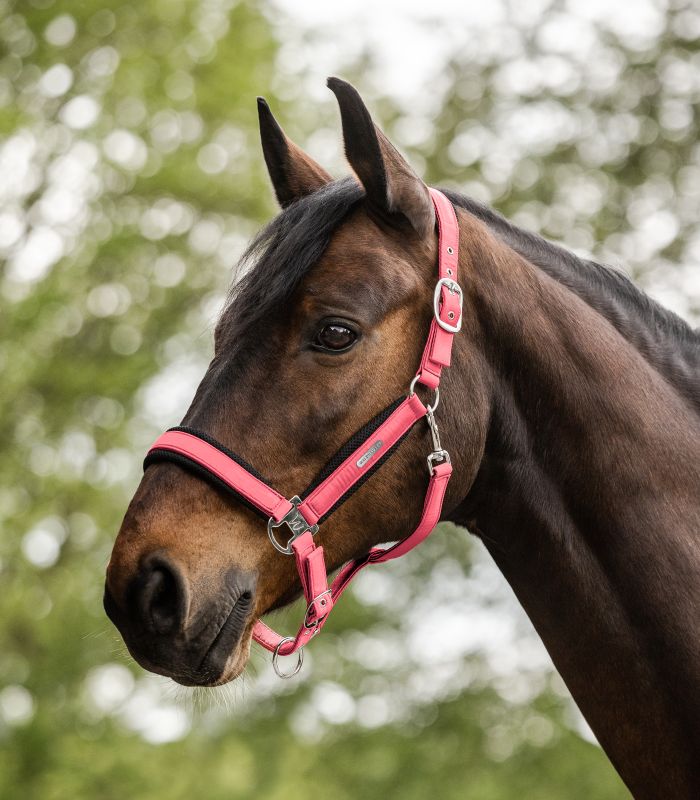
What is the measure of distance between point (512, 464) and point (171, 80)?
34.3 ft

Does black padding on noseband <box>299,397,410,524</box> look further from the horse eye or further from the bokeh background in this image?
the bokeh background

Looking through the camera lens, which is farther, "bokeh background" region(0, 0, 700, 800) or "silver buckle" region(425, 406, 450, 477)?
"bokeh background" region(0, 0, 700, 800)

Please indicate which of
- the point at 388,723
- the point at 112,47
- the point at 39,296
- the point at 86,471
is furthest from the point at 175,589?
the point at 388,723

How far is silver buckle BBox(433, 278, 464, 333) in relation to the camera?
299 cm

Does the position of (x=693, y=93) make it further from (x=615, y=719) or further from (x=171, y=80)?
(x=615, y=719)

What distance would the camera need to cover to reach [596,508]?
3057 millimetres

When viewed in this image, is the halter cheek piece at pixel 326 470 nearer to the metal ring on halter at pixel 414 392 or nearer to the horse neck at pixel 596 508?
the metal ring on halter at pixel 414 392

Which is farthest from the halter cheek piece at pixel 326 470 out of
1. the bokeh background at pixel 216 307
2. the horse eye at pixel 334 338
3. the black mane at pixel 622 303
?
the bokeh background at pixel 216 307

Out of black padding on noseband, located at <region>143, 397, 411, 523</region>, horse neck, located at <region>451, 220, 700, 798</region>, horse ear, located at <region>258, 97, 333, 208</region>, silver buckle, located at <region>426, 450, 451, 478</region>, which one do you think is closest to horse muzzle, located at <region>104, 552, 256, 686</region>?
black padding on noseband, located at <region>143, 397, 411, 523</region>

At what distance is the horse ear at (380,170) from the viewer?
288 centimetres

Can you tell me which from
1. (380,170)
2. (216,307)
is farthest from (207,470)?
(216,307)

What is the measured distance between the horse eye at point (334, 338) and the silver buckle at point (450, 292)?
0.92 ft

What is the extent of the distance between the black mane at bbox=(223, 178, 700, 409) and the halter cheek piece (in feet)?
1.22

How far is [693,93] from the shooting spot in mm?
14914
